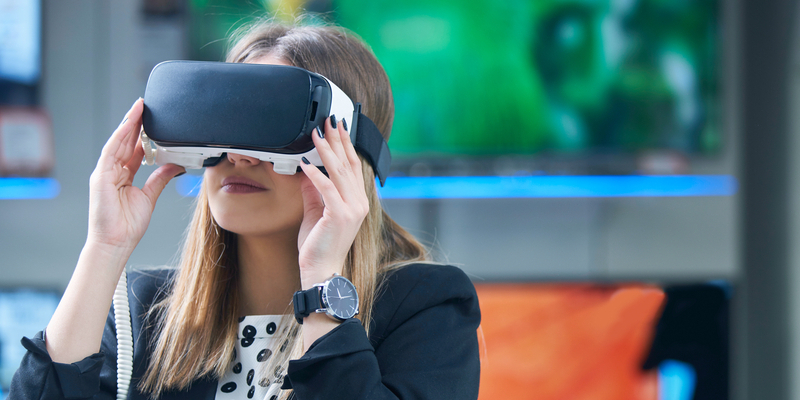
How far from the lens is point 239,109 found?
0.79 m

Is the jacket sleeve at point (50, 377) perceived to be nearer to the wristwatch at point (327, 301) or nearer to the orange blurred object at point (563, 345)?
the wristwatch at point (327, 301)

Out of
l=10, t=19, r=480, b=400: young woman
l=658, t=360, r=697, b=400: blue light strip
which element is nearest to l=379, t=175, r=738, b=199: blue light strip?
l=658, t=360, r=697, b=400: blue light strip

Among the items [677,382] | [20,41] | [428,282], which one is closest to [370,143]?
[428,282]

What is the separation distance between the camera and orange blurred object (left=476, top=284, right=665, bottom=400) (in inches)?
82.1

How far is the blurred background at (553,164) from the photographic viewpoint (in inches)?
83.7

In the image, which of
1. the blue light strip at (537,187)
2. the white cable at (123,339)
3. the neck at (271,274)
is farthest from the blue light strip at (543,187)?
the white cable at (123,339)

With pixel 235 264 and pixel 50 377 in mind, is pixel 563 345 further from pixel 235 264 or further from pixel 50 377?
pixel 50 377

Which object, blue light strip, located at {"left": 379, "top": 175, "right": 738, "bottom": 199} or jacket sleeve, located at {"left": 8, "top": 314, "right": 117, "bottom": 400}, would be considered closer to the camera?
jacket sleeve, located at {"left": 8, "top": 314, "right": 117, "bottom": 400}

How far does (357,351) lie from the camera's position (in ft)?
2.52

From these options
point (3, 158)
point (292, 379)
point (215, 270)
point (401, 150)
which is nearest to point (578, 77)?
point (401, 150)

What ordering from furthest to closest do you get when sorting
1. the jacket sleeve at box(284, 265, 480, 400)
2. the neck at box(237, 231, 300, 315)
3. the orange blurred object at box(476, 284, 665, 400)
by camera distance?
1. the orange blurred object at box(476, 284, 665, 400)
2. the neck at box(237, 231, 300, 315)
3. the jacket sleeve at box(284, 265, 480, 400)

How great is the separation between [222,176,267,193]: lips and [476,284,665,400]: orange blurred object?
1.38 m

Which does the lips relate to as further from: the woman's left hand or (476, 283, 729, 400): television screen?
(476, 283, 729, 400): television screen

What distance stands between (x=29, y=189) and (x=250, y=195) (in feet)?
5.86
